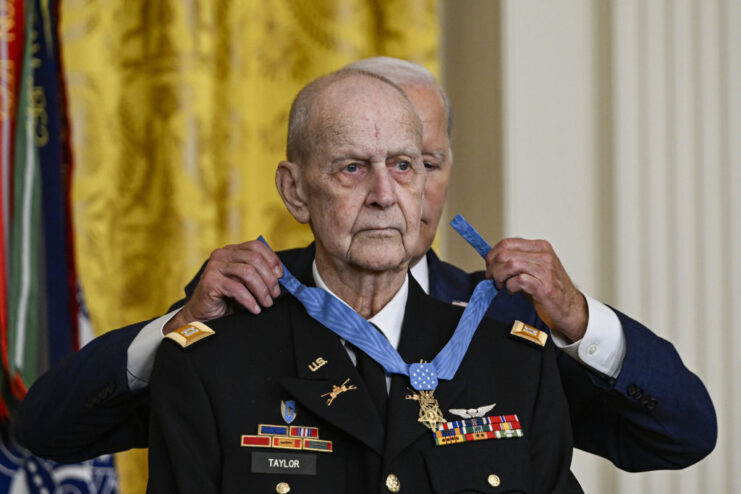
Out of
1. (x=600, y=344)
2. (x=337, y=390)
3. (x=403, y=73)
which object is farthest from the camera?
(x=403, y=73)

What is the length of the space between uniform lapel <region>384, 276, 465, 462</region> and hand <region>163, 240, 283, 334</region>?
263mm

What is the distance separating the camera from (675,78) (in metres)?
3.20

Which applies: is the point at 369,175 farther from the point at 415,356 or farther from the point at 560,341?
the point at 560,341

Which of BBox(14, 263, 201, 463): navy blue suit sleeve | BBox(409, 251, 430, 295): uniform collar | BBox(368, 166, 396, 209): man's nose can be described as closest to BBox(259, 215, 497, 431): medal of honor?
BBox(368, 166, 396, 209): man's nose

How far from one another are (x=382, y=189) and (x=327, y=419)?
0.40 meters

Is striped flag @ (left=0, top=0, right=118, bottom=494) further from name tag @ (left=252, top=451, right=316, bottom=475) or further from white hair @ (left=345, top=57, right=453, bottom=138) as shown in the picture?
name tag @ (left=252, top=451, right=316, bottom=475)

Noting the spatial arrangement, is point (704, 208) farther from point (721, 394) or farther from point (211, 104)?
point (211, 104)

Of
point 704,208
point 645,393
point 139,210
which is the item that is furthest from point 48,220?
point 704,208

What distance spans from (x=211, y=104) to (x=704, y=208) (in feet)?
5.41

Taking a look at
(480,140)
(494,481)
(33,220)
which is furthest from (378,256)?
(480,140)

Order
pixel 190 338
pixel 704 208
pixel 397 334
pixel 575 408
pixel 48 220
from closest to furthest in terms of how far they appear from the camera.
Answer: pixel 190 338
pixel 397 334
pixel 575 408
pixel 48 220
pixel 704 208

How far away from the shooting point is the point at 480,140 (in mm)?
3383

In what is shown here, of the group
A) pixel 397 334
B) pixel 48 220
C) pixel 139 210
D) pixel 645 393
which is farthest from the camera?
pixel 139 210

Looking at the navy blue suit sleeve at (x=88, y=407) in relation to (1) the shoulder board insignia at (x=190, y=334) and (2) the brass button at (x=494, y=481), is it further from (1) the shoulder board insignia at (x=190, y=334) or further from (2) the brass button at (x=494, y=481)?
(2) the brass button at (x=494, y=481)
